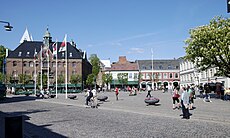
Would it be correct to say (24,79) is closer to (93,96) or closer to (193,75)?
(193,75)

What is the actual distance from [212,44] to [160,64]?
68.8 metres

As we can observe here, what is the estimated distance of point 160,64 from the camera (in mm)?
95875

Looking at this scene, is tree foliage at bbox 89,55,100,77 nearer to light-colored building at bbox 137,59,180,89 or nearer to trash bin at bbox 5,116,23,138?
light-colored building at bbox 137,59,180,89

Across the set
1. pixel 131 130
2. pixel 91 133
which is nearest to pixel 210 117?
pixel 131 130

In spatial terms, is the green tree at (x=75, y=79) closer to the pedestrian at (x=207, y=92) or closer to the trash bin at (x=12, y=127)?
the pedestrian at (x=207, y=92)

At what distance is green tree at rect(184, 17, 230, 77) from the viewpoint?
2676 cm

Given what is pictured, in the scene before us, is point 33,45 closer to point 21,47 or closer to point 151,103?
point 21,47

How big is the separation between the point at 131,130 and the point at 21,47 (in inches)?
3451

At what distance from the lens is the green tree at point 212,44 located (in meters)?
26.8

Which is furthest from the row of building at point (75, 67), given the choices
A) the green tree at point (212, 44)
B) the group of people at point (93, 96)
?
the group of people at point (93, 96)

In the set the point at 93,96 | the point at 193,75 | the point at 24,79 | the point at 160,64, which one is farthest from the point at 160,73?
the point at 93,96

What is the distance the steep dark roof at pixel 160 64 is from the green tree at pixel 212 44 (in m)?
64.9

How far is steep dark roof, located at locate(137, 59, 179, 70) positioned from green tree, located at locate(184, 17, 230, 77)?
64.9 m

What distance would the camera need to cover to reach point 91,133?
10562 millimetres
